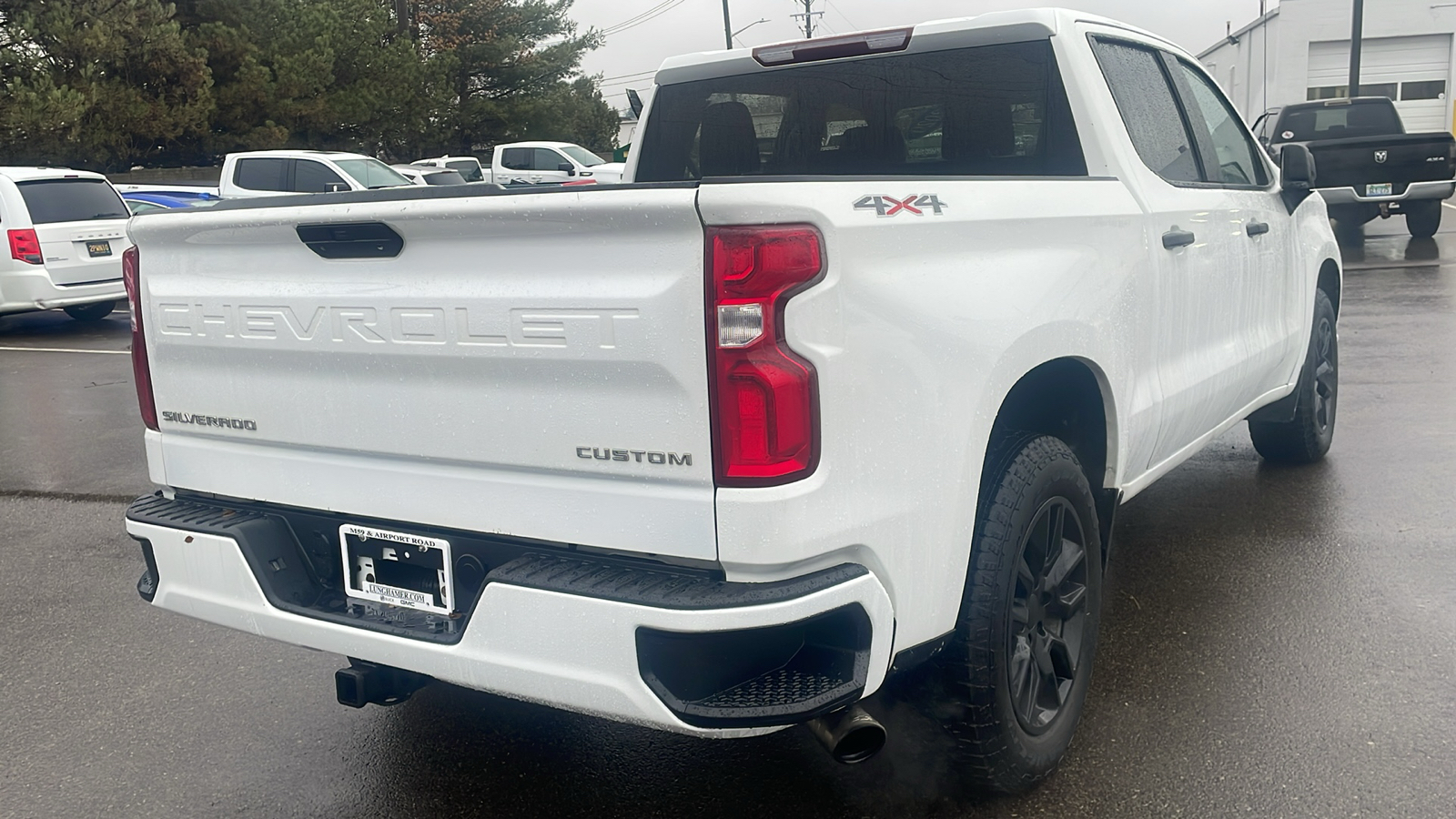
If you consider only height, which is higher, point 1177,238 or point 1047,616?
point 1177,238

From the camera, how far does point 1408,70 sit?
1698 inches

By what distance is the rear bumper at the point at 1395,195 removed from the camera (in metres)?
15.3

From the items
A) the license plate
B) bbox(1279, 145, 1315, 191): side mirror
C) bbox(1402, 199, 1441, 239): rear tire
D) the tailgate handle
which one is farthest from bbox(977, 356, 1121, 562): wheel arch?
bbox(1402, 199, 1441, 239): rear tire

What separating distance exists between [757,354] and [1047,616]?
4.21ft

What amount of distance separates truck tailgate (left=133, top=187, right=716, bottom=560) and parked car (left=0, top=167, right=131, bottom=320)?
Answer: 11.2 m

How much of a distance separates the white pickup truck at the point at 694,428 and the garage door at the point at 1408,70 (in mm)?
45616

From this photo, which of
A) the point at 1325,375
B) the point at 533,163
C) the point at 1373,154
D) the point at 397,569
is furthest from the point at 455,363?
the point at 533,163

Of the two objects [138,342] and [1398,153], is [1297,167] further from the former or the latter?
[1398,153]

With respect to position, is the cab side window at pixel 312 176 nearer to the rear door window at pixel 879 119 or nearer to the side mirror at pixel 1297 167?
the rear door window at pixel 879 119

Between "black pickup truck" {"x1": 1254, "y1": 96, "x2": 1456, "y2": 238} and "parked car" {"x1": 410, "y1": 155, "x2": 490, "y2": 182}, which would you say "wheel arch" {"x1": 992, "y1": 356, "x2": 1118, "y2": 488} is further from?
"parked car" {"x1": 410, "y1": 155, "x2": 490, "y2": 182}

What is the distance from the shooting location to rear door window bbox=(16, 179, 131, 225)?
1305cm

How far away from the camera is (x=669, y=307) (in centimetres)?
234

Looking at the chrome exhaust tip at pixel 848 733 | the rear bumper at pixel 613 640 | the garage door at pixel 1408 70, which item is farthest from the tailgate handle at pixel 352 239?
the garage door at pixel 1408 70

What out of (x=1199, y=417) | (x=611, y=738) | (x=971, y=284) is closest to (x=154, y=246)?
(x=611, y=738)
